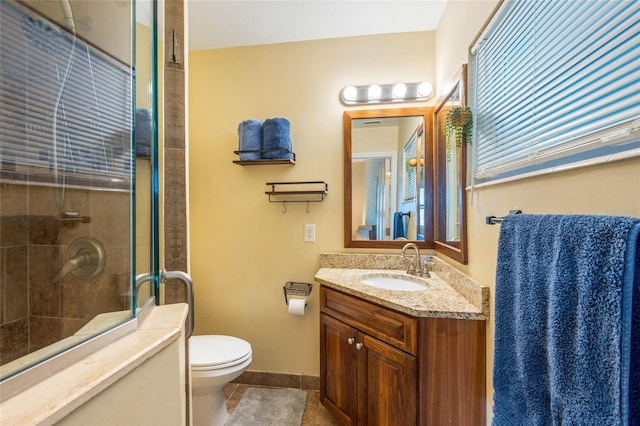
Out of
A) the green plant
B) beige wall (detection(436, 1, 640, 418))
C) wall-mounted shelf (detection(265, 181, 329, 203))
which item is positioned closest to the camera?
beige wall (detection(436, 1, 640, 418))

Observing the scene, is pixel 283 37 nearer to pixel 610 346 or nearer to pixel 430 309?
pixel 430 309

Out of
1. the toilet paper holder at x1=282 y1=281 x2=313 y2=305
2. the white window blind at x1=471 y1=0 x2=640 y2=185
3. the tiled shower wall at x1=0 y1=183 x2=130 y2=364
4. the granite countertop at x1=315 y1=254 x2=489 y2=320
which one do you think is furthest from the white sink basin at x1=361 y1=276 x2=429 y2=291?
the tiled shower wall at x1=0 y1=183 x2=130 y2=364

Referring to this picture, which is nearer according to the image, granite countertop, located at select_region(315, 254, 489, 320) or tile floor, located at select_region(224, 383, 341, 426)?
granite countertop, located at select_region(315, 254, 489, 320)

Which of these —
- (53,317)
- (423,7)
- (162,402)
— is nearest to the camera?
(162,402)

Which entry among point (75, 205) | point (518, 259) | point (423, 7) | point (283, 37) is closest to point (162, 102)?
point (75, 205)

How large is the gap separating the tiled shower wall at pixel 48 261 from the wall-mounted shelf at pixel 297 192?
103cm

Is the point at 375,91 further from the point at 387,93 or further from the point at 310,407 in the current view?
the point at 310,407

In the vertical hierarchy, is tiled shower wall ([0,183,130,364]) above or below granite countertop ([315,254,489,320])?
above

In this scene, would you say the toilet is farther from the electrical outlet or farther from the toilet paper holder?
the electrical outlet

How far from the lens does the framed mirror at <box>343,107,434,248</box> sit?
5.86 feet

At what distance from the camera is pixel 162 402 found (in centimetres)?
69

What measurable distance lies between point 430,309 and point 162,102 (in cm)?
146

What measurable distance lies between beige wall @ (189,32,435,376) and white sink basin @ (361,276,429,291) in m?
0.38

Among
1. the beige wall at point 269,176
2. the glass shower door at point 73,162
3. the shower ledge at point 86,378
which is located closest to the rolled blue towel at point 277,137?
the beige wall at point 269,176
